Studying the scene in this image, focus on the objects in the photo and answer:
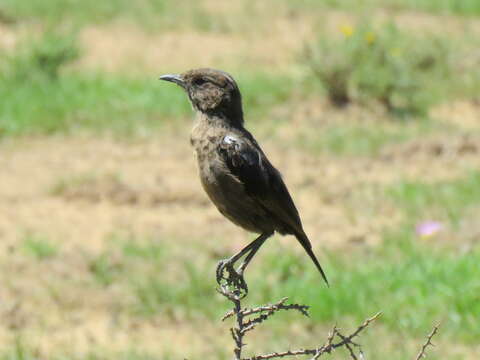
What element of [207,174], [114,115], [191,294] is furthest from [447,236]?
[207,174]

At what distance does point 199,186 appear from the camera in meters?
8.77

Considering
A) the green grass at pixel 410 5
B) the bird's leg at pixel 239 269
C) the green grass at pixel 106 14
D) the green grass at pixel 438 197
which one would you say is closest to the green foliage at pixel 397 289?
the green grass at pixel 438 197

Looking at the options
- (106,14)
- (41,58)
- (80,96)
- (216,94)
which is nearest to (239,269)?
(216,94)

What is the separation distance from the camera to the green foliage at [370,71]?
35.0 feet

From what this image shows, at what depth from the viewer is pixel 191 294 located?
696cm

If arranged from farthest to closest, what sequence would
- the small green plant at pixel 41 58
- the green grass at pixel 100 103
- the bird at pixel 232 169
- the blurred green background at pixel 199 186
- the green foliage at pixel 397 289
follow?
the small green plant at pixel 41 58 < the green grass at pixel 100 103 < the blurred green background at pixel 199 186 < the green foliage at pixel 397 289 < the bird at pixel 232 169

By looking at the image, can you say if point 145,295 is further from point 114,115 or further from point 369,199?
point 114,115

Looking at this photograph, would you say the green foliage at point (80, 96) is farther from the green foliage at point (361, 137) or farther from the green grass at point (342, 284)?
the green grass at point (342, 284)

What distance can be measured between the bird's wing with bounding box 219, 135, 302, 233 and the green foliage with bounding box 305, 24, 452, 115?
7099 mm

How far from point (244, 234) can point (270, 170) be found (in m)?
4.29

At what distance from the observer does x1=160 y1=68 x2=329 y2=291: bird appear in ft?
11.6

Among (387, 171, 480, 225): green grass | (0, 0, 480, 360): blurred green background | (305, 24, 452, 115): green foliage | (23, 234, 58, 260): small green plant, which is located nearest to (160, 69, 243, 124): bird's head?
(0, 0, 480, 360): blurred green background

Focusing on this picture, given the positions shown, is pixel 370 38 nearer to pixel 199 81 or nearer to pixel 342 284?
pixel 342 284

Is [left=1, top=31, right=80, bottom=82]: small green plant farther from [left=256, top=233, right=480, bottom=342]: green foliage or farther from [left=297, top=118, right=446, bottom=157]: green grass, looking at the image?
[left=256, top=233, right=480, bottom=342]: green foliage
